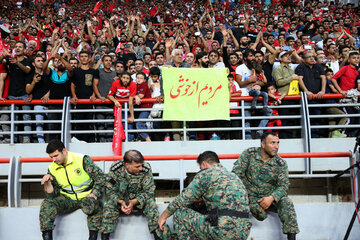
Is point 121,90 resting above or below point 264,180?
above

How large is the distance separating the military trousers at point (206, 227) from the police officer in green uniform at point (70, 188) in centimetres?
130

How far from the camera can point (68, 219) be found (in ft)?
19.7

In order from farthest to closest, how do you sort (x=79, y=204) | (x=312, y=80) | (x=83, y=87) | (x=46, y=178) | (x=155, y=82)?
(x=155, y=82)
(x=312, y=80)
(x=83, y=87)
(x=79, y=204)
(x=46, y=178)

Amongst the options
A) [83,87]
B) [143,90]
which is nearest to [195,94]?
[143,90]

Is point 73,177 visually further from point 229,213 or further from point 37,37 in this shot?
point 37,37

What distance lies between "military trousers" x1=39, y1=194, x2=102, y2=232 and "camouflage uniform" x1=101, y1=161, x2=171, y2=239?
16 centimetres

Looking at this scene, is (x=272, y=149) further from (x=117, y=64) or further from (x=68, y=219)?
(x=117, y=64)

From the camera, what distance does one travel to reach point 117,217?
5719mm

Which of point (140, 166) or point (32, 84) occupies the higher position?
point (32, 84)

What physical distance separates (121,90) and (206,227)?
13.7ft

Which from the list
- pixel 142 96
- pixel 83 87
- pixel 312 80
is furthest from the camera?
pixel 312 80

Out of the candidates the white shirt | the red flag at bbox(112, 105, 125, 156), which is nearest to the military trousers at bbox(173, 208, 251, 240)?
the red flag at bbox(112, 105, 125, 156)

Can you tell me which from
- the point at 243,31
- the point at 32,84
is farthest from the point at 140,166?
the point at 243,31

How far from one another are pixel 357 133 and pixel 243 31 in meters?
6.74
